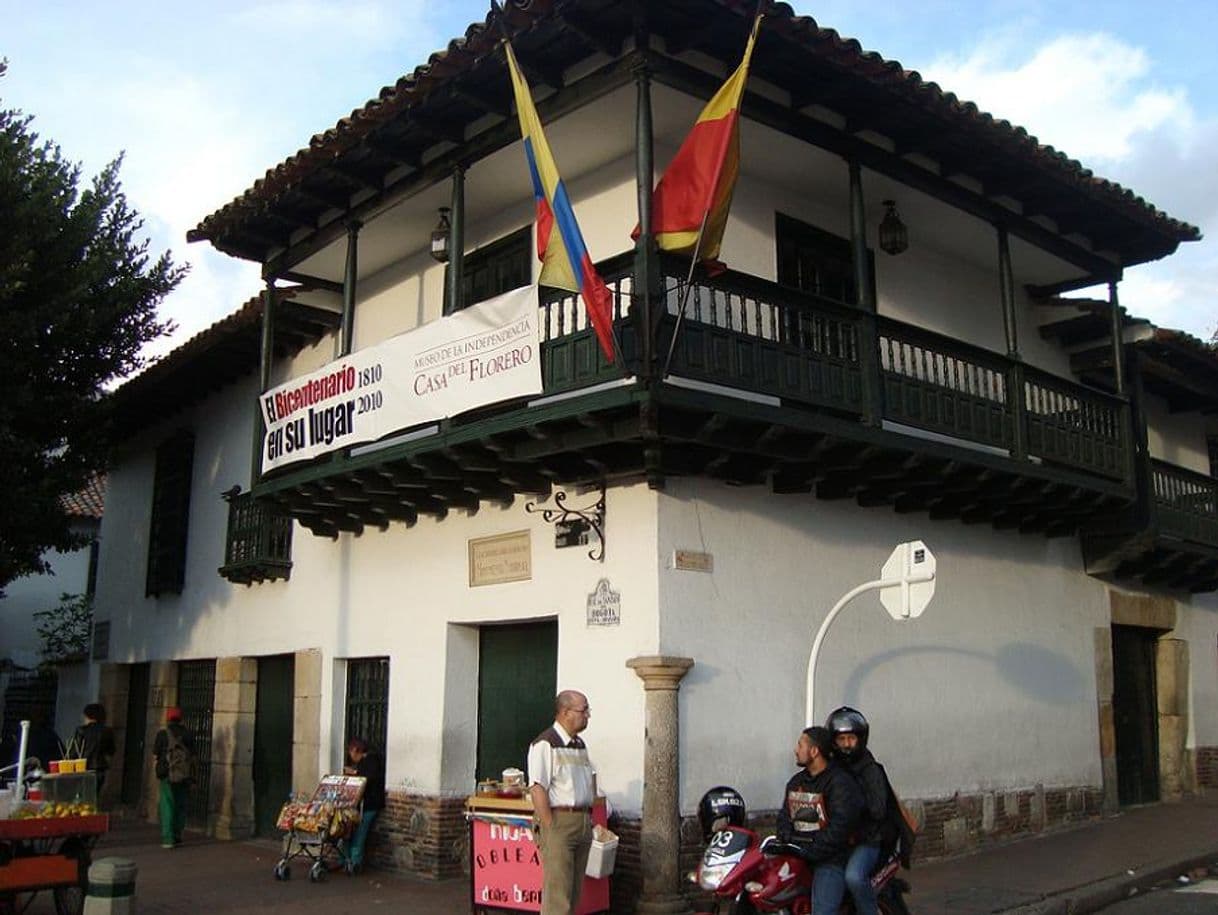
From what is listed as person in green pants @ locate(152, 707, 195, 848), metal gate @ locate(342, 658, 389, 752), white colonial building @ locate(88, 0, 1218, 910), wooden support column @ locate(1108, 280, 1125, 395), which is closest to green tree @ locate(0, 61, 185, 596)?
white colonial building @ locate(88, 0, 1218, 910)

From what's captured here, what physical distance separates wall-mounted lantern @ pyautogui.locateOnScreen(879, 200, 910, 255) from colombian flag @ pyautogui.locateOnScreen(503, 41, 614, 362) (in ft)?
12.6

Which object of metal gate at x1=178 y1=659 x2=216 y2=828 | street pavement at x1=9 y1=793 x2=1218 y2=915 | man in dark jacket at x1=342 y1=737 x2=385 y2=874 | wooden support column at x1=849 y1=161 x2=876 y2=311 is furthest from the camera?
metal gate at x1=178 y1=659 x2=216 y2=828

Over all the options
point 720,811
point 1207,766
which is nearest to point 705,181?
point 720,811

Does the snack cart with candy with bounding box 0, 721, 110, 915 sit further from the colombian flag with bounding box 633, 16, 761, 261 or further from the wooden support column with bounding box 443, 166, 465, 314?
the colombian flag with bounding box 633, 16, 761, 261

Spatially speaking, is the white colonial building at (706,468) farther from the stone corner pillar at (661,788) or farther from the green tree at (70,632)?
the green tree at (70,632)

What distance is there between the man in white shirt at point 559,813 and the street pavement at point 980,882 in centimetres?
211

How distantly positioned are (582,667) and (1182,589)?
32.4 feet

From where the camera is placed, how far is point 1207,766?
15523 mm

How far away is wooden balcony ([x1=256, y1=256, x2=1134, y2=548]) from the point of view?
345 inches

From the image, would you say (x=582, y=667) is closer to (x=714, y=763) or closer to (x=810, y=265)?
(x=714, y=763)

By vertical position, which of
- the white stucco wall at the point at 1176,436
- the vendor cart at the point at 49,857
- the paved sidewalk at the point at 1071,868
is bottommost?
the paved sidewalk at the point at 1071,868

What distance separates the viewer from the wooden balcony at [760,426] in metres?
8.77

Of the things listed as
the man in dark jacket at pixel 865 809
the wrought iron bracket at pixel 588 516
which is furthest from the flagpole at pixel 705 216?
the man in dark jacket at pixel 865 809

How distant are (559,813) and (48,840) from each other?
149 inches
